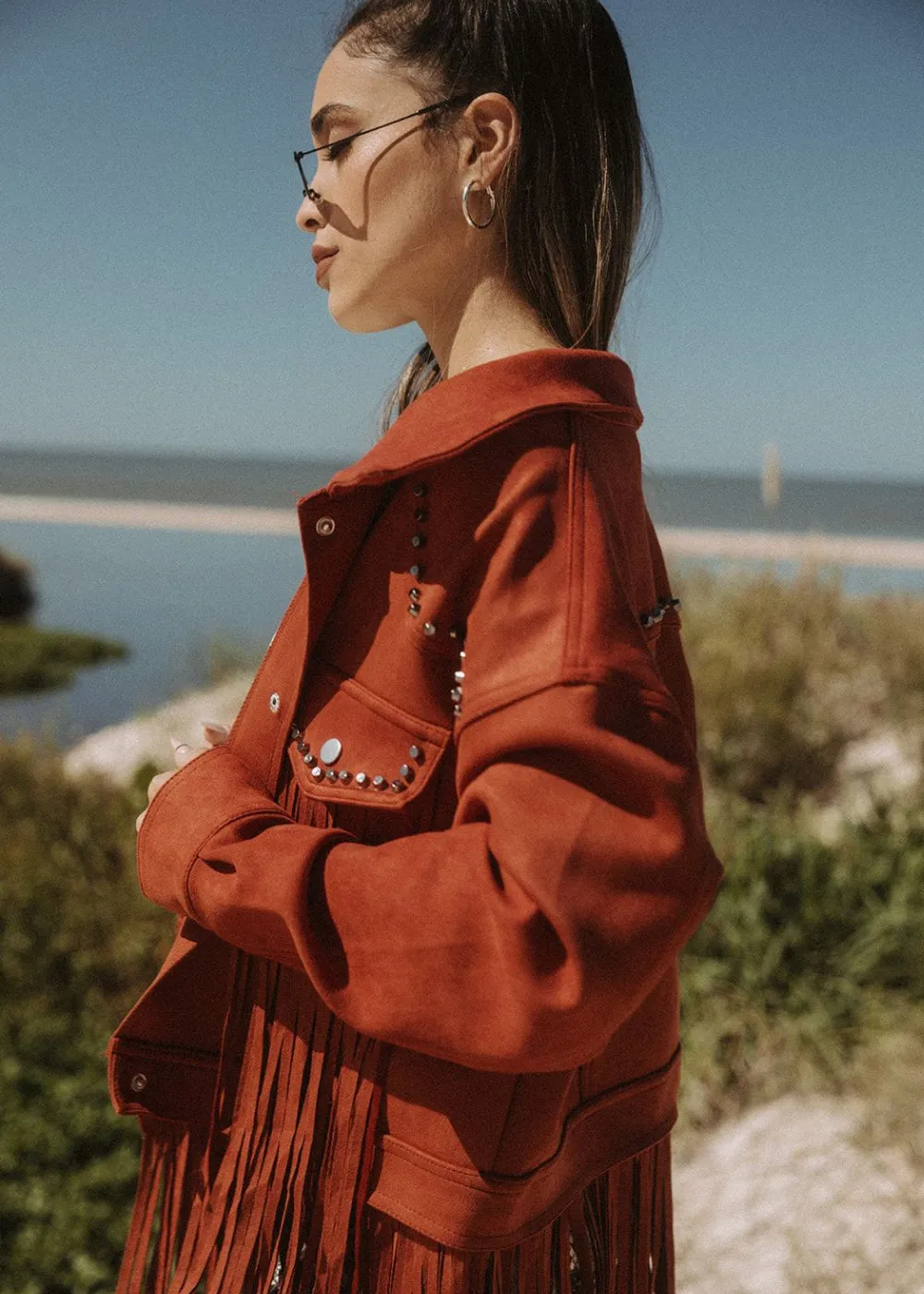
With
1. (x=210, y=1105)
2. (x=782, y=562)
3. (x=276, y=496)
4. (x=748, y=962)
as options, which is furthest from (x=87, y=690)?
(x=276, y=496)

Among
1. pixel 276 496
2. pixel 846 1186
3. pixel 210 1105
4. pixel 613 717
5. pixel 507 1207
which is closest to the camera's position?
pixel 613 717

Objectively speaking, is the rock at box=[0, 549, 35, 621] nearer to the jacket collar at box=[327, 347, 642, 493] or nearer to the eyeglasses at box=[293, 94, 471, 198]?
the eyeglasses at box=[293, 94, 471, 198]

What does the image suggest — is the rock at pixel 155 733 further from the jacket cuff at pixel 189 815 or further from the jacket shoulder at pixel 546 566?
the jacket shoulder at pixel 546 566

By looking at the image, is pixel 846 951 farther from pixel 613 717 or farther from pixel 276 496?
pixel 276 496

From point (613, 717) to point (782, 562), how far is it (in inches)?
262

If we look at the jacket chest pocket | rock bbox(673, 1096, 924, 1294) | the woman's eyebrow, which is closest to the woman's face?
the woman's eyebrow

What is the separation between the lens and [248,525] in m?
22.8

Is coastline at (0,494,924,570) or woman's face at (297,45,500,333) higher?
woman's face at (297,45,500,333)

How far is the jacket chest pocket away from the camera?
1025mm

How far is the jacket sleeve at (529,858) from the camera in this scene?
882 millimetres

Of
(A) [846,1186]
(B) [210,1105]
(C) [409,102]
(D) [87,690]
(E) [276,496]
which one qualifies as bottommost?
(E) [276,496]

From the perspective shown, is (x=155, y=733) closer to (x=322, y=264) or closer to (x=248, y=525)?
(x=322, y=264)

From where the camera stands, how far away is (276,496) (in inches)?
1542

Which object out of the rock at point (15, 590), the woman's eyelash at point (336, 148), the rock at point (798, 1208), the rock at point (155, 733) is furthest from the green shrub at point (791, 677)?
the rock at point (15, 590)
